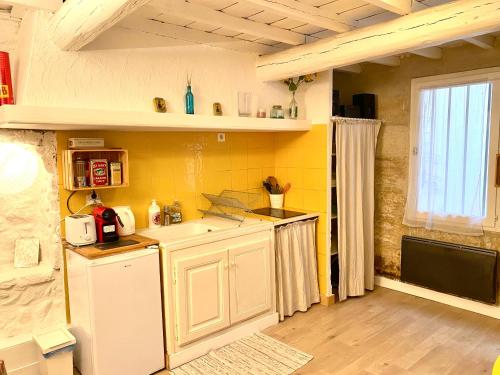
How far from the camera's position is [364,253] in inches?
149

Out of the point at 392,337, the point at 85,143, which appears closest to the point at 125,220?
the point at 85,143

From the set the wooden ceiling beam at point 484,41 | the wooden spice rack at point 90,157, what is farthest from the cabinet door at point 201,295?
the wooden ceiling beam at point 484,41

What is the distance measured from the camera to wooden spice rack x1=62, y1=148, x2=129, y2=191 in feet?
8.02

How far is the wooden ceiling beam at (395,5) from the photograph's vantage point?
2.02 metres

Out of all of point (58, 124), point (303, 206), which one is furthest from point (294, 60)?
point (58, 124)

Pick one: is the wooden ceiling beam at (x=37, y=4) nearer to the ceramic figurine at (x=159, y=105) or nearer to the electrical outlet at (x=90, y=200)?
the ceramic figurine at (x=159, y=105)

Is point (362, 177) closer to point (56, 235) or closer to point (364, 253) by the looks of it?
point (364, 253)

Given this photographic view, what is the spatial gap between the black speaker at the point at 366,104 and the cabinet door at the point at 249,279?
5.68 ft

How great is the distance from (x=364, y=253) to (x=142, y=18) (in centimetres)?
285

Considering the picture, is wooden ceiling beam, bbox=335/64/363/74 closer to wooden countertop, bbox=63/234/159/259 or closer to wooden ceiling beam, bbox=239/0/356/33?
wooden ceiling beam, bbox=239/0/356/33

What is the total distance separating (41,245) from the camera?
99.7 inches

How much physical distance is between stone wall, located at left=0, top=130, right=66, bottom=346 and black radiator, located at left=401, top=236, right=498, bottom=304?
3057 millimetres

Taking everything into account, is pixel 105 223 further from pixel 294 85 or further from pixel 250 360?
pixel 294 85

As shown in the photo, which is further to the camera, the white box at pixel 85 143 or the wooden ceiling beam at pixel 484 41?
the wooden ceiling beam at pixel 484 41
